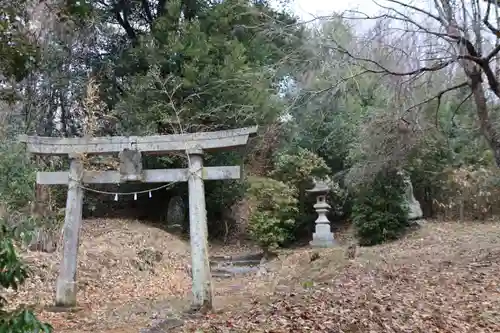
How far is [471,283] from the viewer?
21.5ft

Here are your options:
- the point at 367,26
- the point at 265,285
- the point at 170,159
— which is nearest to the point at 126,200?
the point at 170,159

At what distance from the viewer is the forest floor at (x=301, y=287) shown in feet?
16.3

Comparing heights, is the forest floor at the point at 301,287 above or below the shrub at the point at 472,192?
below

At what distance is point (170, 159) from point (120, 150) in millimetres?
6132

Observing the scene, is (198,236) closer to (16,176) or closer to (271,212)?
(16,176)

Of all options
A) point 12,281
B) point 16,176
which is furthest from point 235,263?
point 12,281

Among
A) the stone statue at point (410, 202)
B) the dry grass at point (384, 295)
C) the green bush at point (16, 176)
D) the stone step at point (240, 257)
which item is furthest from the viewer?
the stone statue at point (410, 202)

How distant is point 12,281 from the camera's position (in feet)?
7.24

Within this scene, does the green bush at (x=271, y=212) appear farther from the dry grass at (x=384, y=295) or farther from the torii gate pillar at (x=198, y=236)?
the torii gate pillar at (x=198, y=236)

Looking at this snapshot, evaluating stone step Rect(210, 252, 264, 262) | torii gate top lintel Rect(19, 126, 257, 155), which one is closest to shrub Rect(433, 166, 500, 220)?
stone step Rect(210, 252, 264, 262)

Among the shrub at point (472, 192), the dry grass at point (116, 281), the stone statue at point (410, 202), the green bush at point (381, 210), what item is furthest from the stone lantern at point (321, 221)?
the dry grass at point (116, 281)

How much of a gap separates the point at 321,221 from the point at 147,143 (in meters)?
7.65

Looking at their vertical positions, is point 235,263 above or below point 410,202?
below

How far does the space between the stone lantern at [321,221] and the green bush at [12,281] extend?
11.4 metres
